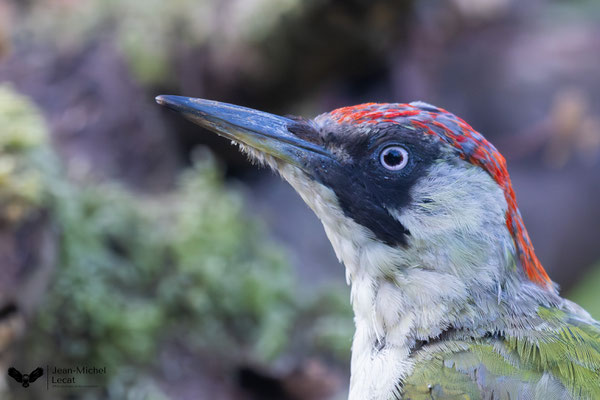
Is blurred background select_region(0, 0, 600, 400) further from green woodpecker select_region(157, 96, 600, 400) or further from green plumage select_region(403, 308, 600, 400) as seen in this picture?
green plumage select_region(403, 308, 600, 400)

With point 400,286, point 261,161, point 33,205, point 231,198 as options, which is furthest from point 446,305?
point 231,198

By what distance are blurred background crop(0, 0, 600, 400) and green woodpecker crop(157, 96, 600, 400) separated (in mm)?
1838

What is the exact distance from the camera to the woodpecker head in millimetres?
2715

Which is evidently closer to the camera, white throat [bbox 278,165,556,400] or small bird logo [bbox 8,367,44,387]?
white throat [bbox 278,165,556,400]

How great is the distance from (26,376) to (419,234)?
2.57m

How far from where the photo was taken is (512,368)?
2537mm

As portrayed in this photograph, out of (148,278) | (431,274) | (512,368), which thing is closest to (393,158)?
(431,274)

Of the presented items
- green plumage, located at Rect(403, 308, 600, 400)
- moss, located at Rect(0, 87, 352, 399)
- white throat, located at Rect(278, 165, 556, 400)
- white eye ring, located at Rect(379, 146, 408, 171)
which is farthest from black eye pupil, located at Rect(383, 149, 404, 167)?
moss, located at Rect(0, 87, 352, 399)

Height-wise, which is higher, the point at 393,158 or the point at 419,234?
the point at 393,158

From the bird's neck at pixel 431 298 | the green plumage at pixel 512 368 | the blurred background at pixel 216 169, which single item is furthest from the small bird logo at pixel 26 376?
the green plumage at pixel 512 368

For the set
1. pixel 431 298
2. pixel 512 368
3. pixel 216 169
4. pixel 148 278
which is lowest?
pixel 512 368

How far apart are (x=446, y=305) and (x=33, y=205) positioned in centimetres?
250

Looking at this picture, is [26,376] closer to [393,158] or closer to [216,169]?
[393,158]

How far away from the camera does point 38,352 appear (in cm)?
378
